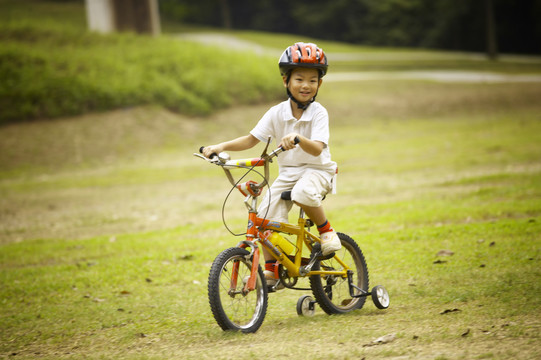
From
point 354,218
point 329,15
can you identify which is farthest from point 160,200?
point 329,15

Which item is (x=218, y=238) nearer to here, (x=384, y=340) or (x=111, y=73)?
(x=384, y=340)

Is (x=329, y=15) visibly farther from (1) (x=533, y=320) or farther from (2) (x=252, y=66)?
(1) (x=533, y=320)

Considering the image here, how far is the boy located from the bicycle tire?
463mm

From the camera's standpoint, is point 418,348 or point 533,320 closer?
point 418,348

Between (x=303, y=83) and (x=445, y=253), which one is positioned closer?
(x=303, y=83)

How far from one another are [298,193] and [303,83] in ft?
2.89

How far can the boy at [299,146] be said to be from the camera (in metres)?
4.97


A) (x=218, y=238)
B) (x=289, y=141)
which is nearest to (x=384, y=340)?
(x=289, y=141)

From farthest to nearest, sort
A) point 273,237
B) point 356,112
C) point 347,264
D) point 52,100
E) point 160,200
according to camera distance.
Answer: point 356,112 < point 52,100 < point 160,200 < point 347,264 < point 273,237

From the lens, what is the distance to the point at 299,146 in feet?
16.0

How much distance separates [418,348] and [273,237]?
56.9 inches

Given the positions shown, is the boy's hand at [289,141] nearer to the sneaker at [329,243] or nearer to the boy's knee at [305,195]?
the boy's knee at [305,195]

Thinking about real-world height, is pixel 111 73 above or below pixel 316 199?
above

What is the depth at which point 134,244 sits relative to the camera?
9242 millimetres
